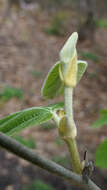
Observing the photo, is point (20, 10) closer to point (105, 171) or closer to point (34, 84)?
point (34, 84)

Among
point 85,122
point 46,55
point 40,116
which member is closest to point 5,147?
point 40,116

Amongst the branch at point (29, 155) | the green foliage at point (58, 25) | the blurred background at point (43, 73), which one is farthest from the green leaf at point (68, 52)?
the green foliage at point (58, 25)

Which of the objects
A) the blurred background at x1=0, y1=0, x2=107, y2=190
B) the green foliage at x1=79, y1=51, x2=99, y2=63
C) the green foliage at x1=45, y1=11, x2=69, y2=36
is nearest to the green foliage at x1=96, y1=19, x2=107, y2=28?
the blurred background at x1=0, y1=0, x2=107, y2=190

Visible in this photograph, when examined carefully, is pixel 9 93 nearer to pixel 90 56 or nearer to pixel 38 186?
pixel 38 186

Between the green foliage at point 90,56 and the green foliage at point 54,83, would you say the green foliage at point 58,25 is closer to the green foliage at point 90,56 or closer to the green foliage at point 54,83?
the green foliage at point 90,56

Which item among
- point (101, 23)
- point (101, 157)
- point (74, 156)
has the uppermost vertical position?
point (74, 156)

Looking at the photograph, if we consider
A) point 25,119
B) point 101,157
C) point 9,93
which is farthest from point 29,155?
point 9,93
